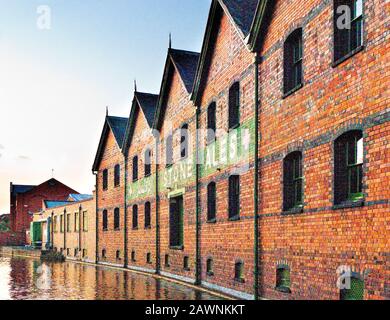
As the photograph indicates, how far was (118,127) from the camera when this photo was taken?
107ft

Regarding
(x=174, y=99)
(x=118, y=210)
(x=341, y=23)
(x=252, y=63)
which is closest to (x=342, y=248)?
(x=341, y=23)

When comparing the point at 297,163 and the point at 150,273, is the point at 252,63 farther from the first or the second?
the point at 150,273

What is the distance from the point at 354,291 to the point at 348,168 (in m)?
2.48

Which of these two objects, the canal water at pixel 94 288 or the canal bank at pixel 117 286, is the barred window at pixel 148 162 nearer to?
the canal bank at pixel 117 286

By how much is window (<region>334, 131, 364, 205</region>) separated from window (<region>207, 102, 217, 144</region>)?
8.13m

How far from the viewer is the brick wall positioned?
31.8 feet

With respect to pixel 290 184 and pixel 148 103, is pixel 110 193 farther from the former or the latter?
pixel 290 184

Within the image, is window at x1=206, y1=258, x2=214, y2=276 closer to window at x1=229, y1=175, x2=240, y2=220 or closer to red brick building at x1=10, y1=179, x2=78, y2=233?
window at x1=229, y1=175, x2=240, y2=220

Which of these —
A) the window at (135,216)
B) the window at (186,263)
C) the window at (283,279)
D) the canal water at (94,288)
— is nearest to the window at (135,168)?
the window at (135,216)

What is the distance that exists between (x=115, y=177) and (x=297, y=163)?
20.4 meters

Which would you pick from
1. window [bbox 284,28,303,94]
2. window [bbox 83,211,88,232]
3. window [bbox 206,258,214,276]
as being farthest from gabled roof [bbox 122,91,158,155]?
window [bbox 284,28,303,94]

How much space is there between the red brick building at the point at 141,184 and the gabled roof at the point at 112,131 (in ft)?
7.06

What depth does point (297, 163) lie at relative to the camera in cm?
1309

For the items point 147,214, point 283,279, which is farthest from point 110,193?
point 283,279
